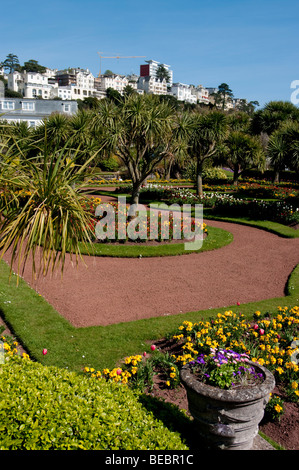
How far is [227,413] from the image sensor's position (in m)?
3.66

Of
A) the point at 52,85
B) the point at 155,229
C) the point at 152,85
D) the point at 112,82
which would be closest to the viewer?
the point at 155,229

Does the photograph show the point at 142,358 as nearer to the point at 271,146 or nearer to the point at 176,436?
the point at 176,436

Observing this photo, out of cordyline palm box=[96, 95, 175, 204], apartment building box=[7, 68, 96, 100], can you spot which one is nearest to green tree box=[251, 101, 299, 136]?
cordyline palm box=[96, 95, 175, 204]

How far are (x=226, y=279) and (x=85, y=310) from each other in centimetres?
379

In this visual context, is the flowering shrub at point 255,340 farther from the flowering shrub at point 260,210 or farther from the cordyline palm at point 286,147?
the cordyline palm at point 286,147

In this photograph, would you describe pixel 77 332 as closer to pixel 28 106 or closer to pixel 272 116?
pixel 272 116

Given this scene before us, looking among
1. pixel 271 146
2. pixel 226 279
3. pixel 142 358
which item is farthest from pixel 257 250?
pixel 271 146

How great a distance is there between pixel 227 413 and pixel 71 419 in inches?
54.9

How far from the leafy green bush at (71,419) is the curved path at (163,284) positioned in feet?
10.7

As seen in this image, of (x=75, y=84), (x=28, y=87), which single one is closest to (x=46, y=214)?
(x=28, y=87)

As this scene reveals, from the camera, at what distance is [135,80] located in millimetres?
170500

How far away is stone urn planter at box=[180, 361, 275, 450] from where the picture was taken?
11.9 feet

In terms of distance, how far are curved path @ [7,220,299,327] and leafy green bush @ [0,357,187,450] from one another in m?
3.26
